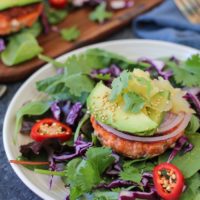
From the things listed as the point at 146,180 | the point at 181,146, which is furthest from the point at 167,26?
the point at 146,180

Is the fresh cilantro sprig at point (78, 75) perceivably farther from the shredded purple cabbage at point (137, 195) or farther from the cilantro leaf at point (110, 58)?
the shredded purple cabbage at point (137, 195)

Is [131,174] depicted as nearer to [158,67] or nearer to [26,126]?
[26,126]

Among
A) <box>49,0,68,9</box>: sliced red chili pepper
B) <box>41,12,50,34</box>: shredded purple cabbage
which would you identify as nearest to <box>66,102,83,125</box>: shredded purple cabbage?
<box>41,12,50,34</box>: shredded purple cabbage

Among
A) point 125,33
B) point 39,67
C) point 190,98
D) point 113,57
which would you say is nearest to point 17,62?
point 39,67

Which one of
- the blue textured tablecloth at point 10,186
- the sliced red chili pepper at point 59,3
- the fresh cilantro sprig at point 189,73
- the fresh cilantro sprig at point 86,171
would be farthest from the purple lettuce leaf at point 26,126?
the sliced red chili pepper at point 59,3

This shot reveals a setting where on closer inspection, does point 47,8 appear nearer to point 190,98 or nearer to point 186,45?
point 186,45

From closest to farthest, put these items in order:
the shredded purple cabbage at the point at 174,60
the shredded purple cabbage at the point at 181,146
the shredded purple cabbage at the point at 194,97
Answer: the shredded purple cabbage at the point at 181,146, the shredded purple cabbage at the point at 194,97, the shredded purple cabbage at the point at 174,60

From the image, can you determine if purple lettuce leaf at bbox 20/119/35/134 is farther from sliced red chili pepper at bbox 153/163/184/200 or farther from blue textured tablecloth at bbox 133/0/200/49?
blue textured tablecloth at bbox 133/0/200/49
